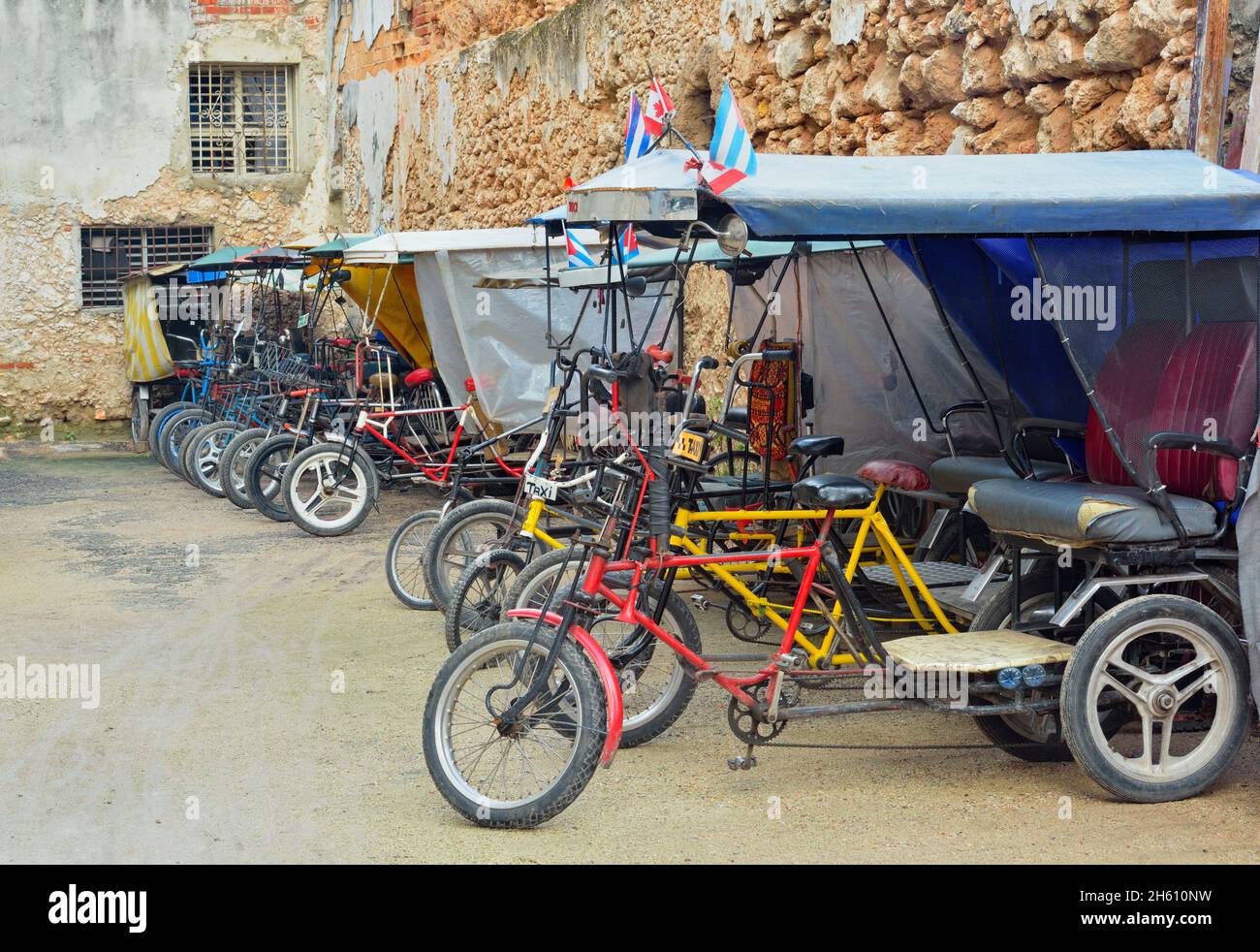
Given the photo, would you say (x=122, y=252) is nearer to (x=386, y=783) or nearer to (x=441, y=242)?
(x=441, y=242)

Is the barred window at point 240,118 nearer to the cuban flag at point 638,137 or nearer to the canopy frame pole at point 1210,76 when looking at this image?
the cuban flag at point 638,137

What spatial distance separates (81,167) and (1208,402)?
1685cm

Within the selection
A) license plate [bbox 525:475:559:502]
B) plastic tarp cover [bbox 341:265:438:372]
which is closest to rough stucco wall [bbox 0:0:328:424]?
plastic tarp cover [bbox 341:265:438:372]

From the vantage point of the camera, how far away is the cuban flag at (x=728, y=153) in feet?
15.0

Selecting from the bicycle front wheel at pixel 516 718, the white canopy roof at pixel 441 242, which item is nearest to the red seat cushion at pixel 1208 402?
the bicycle front wheel at pixel 516 718

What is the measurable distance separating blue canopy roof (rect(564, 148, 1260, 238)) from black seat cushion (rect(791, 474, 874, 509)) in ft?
2.65

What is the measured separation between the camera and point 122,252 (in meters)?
19.3

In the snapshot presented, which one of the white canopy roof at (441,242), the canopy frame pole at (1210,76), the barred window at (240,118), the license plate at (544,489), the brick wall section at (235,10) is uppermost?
the brick wall section at (235,10)

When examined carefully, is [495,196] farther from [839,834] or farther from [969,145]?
[839,834]

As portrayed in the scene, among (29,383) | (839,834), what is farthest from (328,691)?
(29,383)

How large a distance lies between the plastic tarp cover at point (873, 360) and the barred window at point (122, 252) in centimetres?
1306

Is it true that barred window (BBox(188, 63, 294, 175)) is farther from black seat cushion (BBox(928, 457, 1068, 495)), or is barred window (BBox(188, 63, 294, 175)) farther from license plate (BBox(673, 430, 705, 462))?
license plate (BBox(673, 430, 705, 462))

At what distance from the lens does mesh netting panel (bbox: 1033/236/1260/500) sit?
15.9ft

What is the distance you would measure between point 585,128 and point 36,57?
9148 mm
